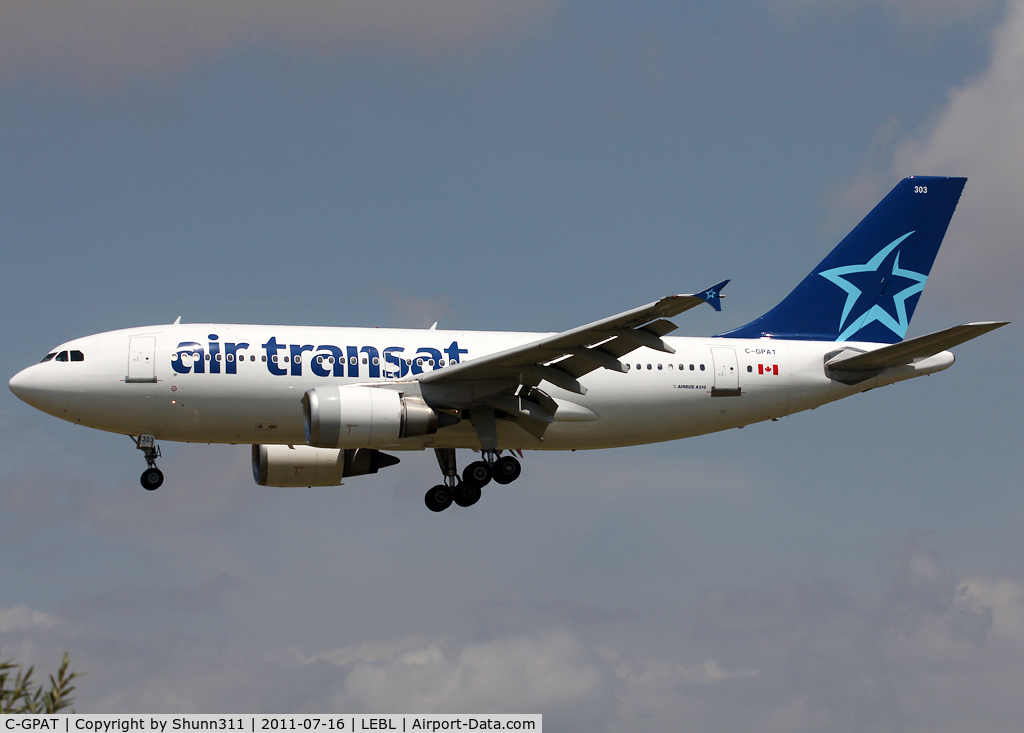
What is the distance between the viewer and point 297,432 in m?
29.5

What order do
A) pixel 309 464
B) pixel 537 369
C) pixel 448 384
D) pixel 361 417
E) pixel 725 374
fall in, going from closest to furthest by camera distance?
pixel 361 417, pixel 537 369, pixel 448 384, pixel 725 374, pixel 309 464

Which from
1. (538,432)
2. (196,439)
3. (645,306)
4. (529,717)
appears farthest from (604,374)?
(529,717)

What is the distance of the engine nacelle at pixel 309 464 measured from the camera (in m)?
34.2

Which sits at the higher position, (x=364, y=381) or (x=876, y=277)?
(x=876, y=277)

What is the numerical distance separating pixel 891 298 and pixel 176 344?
67.0 feet

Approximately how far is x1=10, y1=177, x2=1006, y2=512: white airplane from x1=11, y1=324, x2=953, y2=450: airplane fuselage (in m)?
0.04

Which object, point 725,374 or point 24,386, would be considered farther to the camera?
point 725,374

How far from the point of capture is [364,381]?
98.4ft

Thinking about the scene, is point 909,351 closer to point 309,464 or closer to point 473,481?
point 473,481

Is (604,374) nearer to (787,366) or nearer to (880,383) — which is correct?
(787,366)

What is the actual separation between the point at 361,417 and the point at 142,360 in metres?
5.46

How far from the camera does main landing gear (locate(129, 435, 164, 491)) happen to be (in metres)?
29.9

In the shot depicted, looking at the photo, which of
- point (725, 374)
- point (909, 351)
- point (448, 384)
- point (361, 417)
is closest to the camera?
point (361, 417)

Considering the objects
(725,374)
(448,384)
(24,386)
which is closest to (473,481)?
(448,384)
